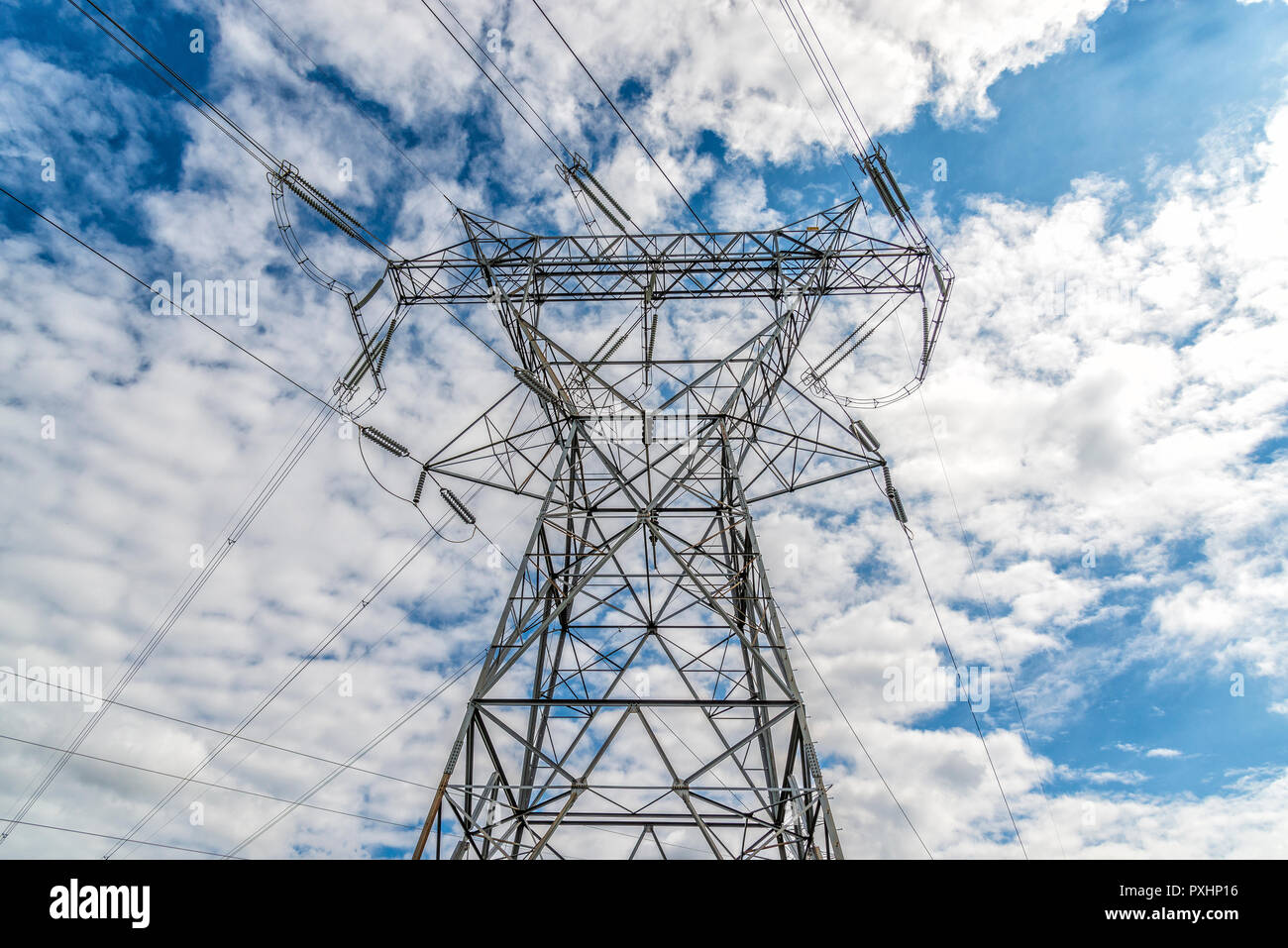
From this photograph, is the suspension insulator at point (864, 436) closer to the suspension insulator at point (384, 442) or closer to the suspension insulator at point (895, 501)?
the suspension insulator at point (895, 501)

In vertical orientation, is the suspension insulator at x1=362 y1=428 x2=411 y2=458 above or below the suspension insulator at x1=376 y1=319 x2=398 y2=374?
below

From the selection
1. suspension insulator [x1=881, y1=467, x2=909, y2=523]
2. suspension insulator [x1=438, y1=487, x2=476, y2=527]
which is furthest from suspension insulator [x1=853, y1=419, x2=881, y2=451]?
suspension insulator [x1=438, y1=487, x2=476, y2=527]

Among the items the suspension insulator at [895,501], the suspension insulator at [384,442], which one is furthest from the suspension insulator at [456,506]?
the suspension insulator at [895,501]

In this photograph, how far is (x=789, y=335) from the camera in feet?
63.7

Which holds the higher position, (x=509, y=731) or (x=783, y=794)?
(x=509, y=731)

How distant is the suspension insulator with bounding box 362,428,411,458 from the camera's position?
56.7 feet

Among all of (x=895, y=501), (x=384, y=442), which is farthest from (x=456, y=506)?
(x=895, y=501)

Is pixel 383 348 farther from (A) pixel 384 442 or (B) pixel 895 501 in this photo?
(B) pixel 895 501

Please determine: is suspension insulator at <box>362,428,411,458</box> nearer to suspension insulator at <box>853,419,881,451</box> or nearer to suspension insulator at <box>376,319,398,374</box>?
suspension insulator at <box>376,319,398,374</box>
